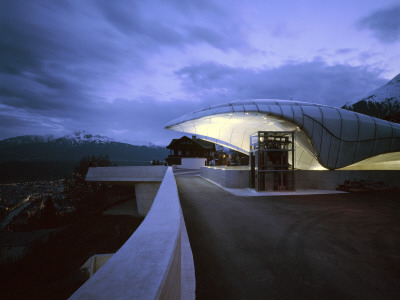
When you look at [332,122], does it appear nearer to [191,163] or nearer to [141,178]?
[141,178]

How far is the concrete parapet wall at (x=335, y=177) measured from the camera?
47.8 ft

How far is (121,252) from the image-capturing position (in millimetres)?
1589

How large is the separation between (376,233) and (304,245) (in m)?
2.73

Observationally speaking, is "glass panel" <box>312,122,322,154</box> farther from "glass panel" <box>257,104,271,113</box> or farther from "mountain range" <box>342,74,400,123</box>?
"mountain range" <box>342,74,400,123</box>

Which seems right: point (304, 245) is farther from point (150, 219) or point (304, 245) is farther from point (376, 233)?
point (150, 219)

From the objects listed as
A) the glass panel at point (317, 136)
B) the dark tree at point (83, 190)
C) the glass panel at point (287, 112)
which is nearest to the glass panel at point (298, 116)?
the glass panel at point (287, 112)

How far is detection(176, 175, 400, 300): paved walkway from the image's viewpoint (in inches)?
120

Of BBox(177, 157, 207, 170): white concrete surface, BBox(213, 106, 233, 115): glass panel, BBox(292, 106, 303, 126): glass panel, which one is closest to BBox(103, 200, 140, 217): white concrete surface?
BBox(177, 157, 207, 170): white concrete surface

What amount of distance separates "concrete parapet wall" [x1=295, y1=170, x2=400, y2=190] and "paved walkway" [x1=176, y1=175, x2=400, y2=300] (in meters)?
7.16

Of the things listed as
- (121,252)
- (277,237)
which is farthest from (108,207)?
(121,252)

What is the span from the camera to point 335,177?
14570mm

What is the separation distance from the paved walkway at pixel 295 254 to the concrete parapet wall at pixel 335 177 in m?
7.16

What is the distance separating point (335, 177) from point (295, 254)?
1343cm

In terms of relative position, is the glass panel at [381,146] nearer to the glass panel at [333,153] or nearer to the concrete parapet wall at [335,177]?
the concrete parapet wall at [335,177]
